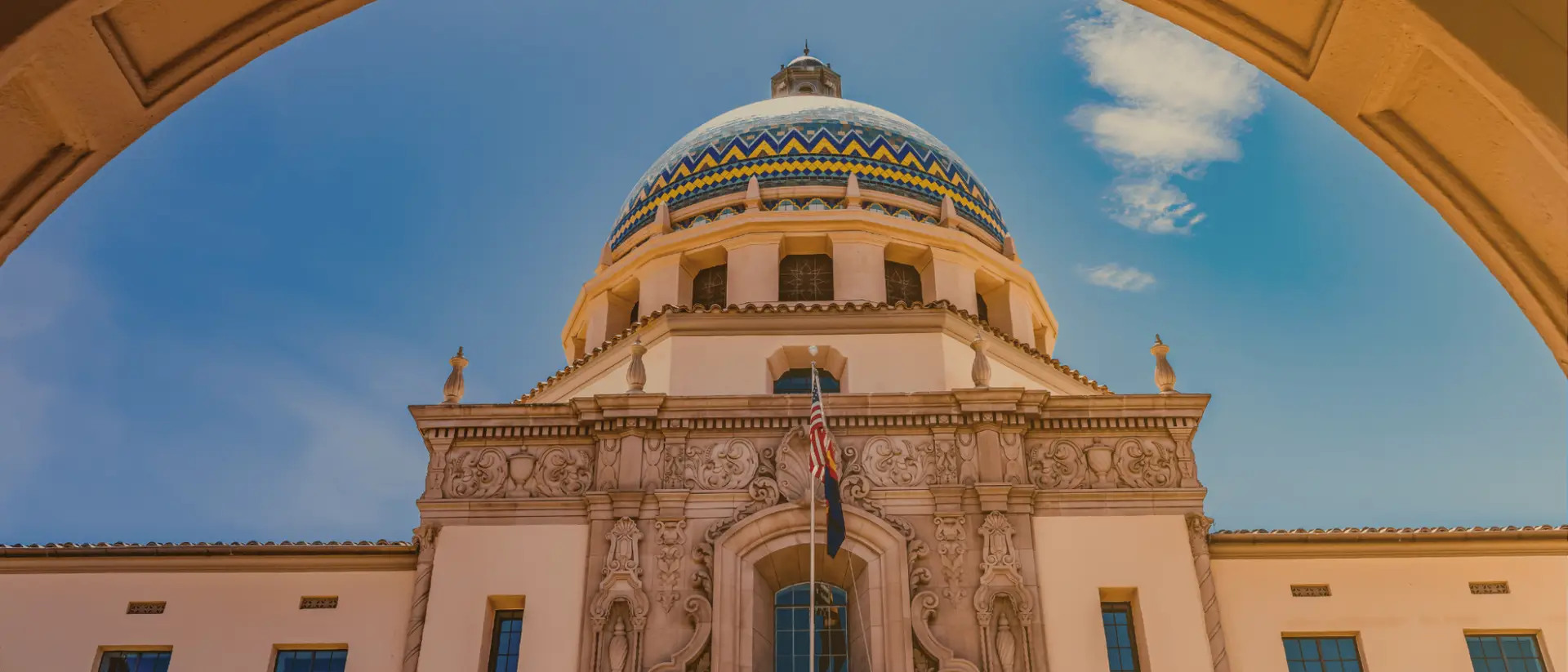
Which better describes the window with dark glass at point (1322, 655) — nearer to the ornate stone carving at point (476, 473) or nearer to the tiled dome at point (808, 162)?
the tiled dome at point (808, 162)

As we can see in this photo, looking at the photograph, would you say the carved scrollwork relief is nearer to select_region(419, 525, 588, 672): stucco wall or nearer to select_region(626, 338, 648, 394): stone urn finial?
select_region(626, 338, 648, 394): stone urn finial

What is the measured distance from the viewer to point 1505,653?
59.2ft

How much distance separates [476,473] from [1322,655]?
13341 mm

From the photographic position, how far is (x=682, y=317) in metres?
21.5

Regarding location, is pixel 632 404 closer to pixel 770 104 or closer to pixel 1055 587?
pixel 1055 587

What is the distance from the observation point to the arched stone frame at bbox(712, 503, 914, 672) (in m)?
17.2

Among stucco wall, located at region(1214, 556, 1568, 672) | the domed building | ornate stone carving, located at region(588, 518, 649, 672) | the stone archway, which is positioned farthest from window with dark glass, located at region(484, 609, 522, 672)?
the stone archway

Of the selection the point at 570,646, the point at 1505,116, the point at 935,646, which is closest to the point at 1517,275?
the point at 1505,116

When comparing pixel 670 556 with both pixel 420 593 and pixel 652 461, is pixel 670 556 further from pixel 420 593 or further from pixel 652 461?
pixel 420 593

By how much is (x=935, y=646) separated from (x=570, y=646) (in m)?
5.28

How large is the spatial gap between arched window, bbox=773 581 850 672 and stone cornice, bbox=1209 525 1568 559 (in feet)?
19.4

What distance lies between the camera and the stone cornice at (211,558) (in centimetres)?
1900

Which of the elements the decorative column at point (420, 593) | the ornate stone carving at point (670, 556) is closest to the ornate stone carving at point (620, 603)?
the ornate stone carving at point (670, 556)

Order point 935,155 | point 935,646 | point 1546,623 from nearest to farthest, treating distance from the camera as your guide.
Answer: point 935,646
point 1546,623
point 935,155
